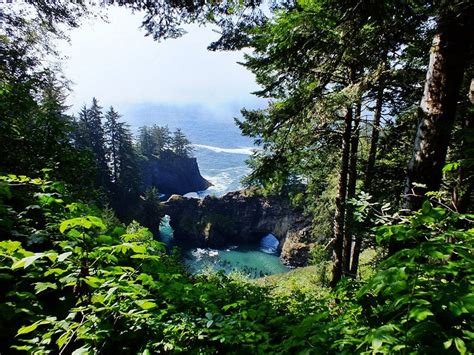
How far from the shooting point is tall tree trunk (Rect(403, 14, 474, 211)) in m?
3.34

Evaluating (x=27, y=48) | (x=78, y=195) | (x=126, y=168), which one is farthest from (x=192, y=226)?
(x=78, y=195)

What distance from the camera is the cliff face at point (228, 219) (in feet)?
169

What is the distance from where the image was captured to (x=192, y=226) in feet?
172

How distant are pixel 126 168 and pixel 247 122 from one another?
153 ft

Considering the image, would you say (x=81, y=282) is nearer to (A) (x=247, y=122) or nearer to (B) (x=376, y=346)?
(B) (x=376, y=346)

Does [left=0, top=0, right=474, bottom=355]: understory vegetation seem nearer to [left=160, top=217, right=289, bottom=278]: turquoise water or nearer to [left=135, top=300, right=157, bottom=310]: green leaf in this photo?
[left=135, top=300, right=157, bottom=310]: green leaf

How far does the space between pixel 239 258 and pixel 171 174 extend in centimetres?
3873

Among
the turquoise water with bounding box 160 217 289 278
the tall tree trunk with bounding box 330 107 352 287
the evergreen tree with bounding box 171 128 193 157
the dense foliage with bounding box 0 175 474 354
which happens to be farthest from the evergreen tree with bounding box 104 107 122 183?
the dense foliage with bounding box 0 175 474 354

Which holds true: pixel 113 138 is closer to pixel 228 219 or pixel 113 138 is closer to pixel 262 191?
pixel 228 219

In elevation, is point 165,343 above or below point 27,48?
below

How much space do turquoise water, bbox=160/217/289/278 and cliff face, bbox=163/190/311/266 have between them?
197cm

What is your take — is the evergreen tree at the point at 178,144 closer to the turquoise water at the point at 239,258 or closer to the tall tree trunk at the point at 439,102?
the turquoise water at the point at 239,258

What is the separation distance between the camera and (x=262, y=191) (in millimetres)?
10750

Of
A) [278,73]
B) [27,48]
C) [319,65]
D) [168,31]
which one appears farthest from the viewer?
[27,48]
